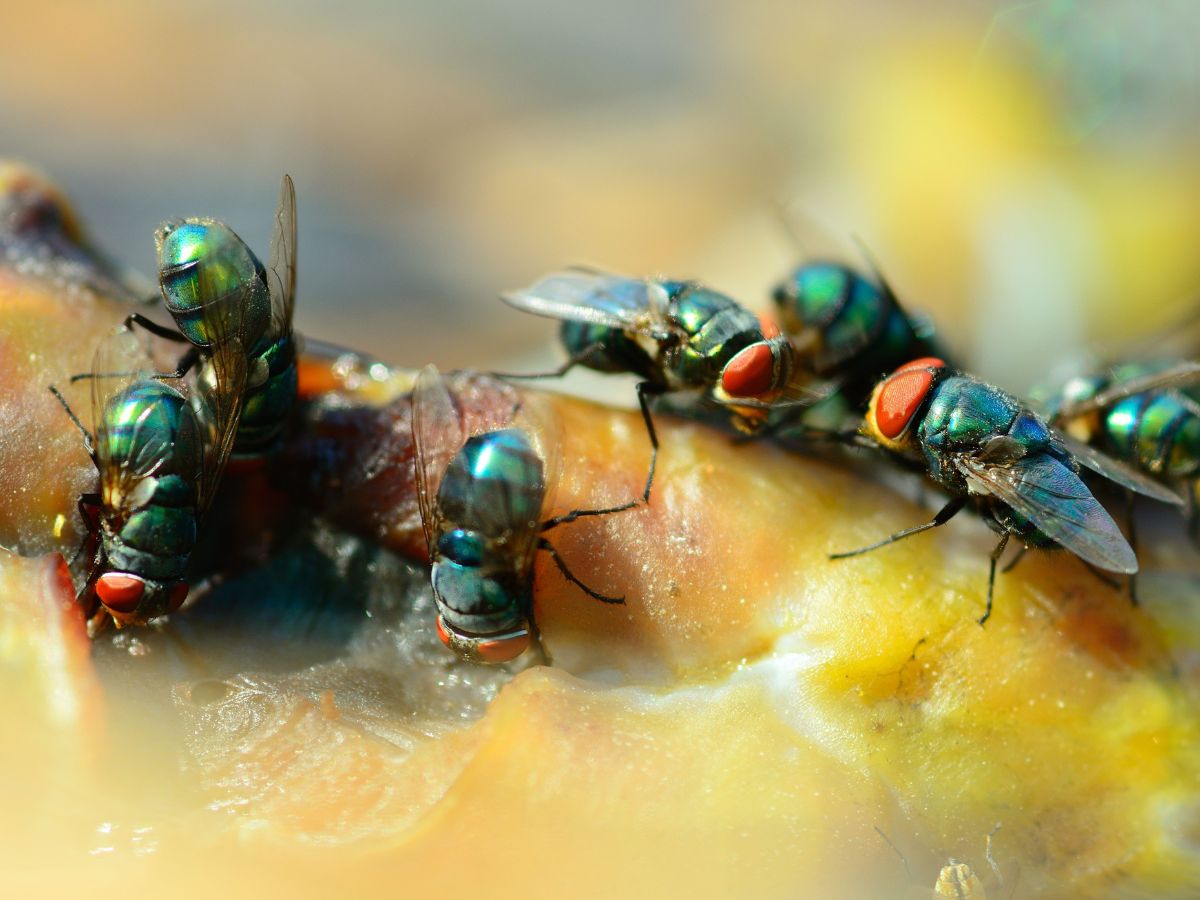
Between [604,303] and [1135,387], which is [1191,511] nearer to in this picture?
[1135,387]

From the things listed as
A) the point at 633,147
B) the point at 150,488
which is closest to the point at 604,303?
the point at 150,488

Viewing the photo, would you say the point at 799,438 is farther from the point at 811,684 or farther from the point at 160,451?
the point at 160,451

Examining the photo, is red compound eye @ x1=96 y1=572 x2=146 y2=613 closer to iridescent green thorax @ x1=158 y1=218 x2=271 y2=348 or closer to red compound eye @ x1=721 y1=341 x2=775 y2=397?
iridescent green thorax @ x1=158 y1=218 x2=271 y2=348

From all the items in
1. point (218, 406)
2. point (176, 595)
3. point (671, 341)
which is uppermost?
point (218, 406)

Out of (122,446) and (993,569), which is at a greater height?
(122,446)

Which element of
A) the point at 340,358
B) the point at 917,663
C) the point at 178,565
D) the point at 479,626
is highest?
the point at 340,358

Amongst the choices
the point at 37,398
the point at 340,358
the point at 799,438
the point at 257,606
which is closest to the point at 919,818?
the point at 799,438

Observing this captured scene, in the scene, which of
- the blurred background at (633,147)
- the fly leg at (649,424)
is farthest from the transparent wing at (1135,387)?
the blurred background at (633,147)
